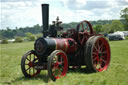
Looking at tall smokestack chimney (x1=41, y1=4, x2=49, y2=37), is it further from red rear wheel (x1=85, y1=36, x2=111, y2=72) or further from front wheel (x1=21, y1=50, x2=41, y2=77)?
red rear wheel (x1=85, y1=36, x2=111, y2=72)

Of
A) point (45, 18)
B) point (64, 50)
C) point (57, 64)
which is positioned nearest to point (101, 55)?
point (64, 50)

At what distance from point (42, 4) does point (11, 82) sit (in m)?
3.08

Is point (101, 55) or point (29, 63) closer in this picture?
point (29, 63)

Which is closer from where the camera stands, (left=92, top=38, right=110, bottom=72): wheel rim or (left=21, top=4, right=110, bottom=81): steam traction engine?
(left=21, top=4, right=110, bottom=81): steam traction engine

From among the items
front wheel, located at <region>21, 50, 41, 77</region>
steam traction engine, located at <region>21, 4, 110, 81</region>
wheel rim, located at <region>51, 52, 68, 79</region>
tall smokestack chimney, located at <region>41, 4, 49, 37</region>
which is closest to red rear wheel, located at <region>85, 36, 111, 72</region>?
steam traction engine, located at <region>21, 4, 110, 81</region>

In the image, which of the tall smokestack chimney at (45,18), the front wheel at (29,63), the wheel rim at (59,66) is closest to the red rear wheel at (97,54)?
the wheel rim at (59,66)

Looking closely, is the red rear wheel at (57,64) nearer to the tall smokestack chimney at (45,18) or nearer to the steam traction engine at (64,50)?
the steam traction engine at (64,50)

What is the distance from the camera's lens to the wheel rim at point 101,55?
8.44 meters

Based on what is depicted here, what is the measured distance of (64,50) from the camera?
7641 mm

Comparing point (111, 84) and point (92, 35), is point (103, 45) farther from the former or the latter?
point (111, 84)

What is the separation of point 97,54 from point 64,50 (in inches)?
62.9

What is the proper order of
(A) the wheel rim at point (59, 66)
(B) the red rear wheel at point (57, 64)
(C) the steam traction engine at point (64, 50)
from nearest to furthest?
(B) the red rear wheel at point (57, 64) < (A) the wheel rim at point (59, 66) < (C) the steam traction engine at point (64, 50)

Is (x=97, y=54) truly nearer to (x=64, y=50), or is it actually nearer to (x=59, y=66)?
(x=64, y=50)

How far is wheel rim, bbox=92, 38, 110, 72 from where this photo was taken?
8.44 m
